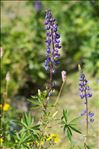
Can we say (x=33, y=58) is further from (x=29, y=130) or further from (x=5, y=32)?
(x=29, y=130)

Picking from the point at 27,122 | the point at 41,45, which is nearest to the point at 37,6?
the point at 41,45

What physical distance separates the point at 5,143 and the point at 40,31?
290 cm

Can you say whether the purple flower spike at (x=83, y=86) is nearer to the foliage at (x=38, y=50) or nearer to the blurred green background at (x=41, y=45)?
the foliage at (x=38, y=50)

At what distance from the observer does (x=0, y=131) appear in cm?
374

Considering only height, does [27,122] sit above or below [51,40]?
below

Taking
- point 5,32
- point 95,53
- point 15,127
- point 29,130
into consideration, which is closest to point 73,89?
point 95,53

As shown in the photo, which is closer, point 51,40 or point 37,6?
point 51,40

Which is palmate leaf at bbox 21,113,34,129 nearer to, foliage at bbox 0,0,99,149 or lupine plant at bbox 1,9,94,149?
lupine plant at bbox 1,9,94,149

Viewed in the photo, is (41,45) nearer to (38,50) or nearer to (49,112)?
(38,50)

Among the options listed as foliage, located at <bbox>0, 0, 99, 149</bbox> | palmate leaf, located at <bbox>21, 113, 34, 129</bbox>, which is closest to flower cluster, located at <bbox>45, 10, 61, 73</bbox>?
palmate leaf, located at <bbox>21, 113, 34, 129</bbox>

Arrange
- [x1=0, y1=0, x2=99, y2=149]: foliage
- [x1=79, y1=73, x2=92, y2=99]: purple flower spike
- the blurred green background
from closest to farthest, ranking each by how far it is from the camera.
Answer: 1. [x1=79, y1=73, x2=92, y2=99]: purple flower spike
2. [x1=0, y1=0, x2=99, y2=149]: foliage
3. the blurred green background

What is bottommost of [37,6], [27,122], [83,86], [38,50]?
[27,122]

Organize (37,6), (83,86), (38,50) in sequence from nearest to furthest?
(83,86) < (38,50) < (37,6)

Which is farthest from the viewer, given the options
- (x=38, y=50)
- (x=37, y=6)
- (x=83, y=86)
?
(x=37, y=6)
